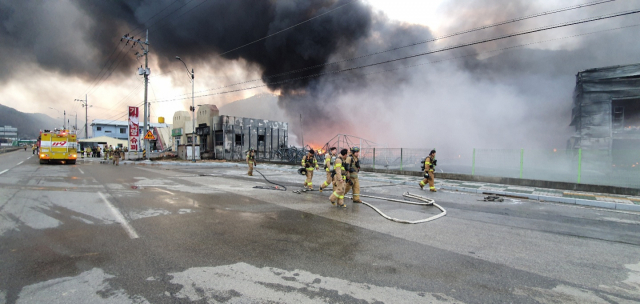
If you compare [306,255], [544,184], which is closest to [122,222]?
[306,255]

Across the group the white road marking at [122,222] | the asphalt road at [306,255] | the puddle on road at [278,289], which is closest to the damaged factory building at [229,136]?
the white road marking at [122,222]

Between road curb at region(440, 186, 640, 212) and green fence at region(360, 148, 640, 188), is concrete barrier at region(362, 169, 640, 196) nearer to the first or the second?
green fence at region(360, 148, 640, 188)

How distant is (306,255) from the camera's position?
13.0 ft

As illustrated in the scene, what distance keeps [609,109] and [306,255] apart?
22.6 meters

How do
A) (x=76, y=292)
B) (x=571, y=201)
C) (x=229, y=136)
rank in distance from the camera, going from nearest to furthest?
(x=76, y=292) < (x=571, y=201) < (x=229, y=136)

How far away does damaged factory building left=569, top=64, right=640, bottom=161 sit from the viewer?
1677cm

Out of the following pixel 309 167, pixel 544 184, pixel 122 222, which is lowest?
pixel 122 222

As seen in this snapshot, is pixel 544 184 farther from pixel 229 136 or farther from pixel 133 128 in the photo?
pixel 133 128

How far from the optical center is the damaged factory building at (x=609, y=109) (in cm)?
1677

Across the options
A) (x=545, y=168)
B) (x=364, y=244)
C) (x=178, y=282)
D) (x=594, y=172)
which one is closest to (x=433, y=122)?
(x=545, y=168)

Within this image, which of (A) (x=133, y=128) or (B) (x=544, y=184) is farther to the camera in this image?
(A) (x=133, y=128)

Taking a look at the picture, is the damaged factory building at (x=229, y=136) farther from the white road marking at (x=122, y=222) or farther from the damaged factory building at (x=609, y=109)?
the damaged factory building at (x=609, y=109)

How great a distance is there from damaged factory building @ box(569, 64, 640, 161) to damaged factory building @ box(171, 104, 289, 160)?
85.5ft

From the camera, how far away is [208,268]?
135 inches
